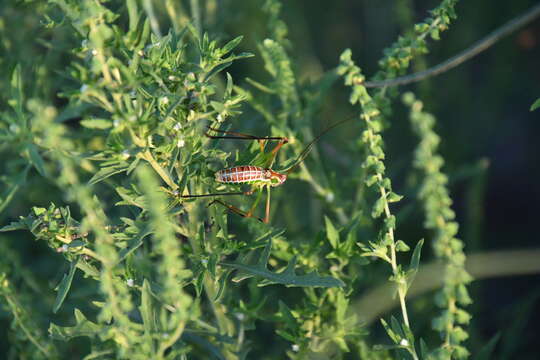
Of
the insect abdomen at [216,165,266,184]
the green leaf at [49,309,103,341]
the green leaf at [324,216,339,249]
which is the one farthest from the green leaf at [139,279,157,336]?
the green leaf at [324,216,339,249]

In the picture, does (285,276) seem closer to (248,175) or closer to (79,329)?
(248,175)

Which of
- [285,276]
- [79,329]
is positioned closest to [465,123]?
[285,276]

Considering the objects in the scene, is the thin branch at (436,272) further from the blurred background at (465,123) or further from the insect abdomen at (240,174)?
the insect abdomen at (240,174)

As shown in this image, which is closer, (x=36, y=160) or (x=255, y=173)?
(x=36, y=160)

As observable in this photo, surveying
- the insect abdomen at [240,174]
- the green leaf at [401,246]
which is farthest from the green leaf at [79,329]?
the green leaf at [401,246]

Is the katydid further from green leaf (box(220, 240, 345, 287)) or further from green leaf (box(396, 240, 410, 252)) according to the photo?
green leaf (box(396, 240, 410, 252))

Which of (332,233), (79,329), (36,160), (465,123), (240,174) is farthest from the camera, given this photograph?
(465,123)

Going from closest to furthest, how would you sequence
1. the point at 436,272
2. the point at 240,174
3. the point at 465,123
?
the point at 240,174 < the point at 436,272 < the point at 465,123
